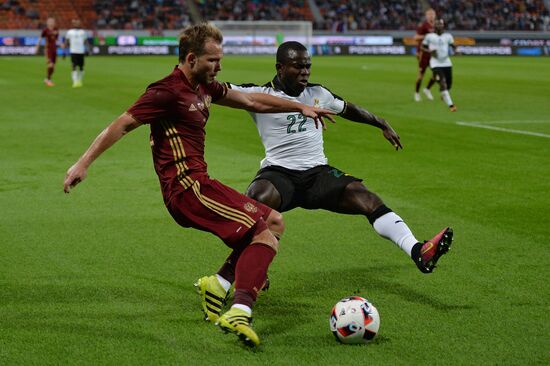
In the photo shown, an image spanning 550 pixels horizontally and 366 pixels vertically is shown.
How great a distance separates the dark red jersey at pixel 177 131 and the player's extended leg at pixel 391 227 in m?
1.55

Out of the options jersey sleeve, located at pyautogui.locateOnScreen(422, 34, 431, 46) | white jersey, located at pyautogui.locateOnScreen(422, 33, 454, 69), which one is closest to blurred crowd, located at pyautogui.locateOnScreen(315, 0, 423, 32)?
jersey sleeve, located at pyautogui.locateOnScreen(422, 34, 431, 46)

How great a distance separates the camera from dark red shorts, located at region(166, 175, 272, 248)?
580 centimetres

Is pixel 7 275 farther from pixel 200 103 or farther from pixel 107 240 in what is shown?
pixel 200 103

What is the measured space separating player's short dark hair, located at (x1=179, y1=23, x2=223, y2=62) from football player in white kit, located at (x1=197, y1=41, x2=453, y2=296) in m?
1.16

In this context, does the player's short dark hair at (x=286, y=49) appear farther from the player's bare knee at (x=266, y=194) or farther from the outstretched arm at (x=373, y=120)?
the player's bare knee at (x=266, y=194)

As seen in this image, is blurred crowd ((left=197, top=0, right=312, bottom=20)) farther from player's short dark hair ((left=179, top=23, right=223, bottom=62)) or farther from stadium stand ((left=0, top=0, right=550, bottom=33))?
player's short dark hair ((left=179, top=23, right=223, bottom=62))

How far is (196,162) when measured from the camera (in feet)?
19.4

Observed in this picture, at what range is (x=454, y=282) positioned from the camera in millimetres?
7211

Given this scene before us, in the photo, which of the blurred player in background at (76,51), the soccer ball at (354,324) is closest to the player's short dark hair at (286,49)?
the soccer ball at (354,324)

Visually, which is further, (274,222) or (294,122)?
(294,122)

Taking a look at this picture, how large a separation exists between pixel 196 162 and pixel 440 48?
732 inches

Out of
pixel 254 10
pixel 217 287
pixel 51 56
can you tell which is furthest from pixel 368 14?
pixel 217 287

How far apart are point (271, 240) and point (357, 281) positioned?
159 centimetres

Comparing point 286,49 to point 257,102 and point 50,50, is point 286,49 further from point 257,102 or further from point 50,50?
point 50,50
